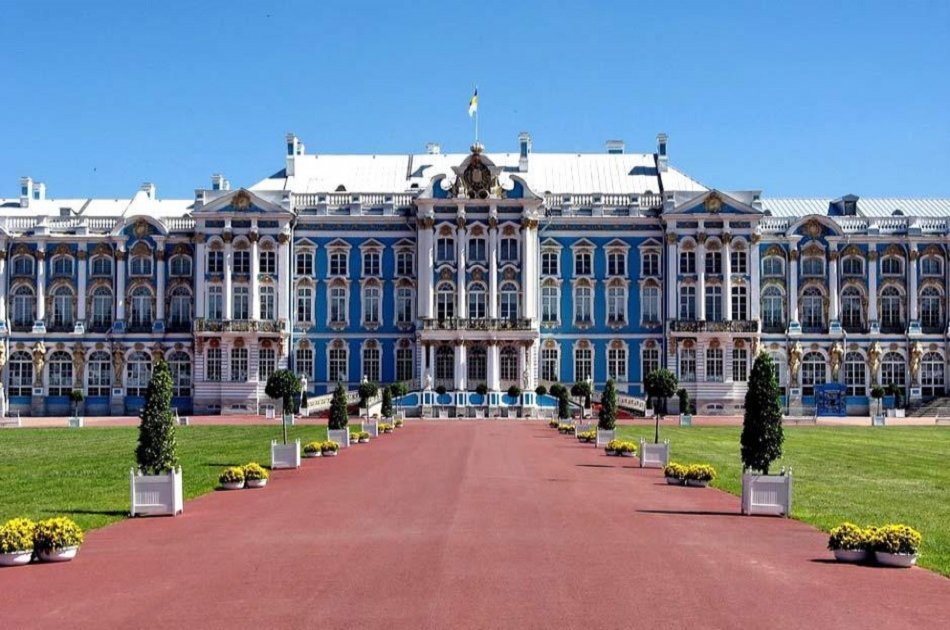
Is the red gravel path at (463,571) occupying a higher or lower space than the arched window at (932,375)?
lower

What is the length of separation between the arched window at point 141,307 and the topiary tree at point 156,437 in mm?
62371

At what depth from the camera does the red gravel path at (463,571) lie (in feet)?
48.5

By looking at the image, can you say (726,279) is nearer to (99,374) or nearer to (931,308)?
(931,308)

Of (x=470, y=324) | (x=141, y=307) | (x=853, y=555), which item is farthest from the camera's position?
(x=141, y=307)

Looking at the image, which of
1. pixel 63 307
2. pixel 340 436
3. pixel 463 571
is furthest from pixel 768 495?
pixel 63 307

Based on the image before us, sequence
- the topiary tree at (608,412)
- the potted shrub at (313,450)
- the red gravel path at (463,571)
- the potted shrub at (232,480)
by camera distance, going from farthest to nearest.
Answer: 1. the topiary tree at (608,412)
2. the potted shrub at (313,450)
3. the potted shrub at (232,480)
4. the red gravel path at (463,571)

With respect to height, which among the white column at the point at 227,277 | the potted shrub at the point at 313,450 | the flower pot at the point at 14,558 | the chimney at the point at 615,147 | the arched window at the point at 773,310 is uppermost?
the chimney at the point at 615,147

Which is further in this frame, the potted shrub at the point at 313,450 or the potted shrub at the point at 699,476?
the potted shrub at the point at 313,450

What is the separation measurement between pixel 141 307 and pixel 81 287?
4.25m

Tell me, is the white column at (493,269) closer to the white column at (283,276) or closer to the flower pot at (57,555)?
the white column at (283,276)

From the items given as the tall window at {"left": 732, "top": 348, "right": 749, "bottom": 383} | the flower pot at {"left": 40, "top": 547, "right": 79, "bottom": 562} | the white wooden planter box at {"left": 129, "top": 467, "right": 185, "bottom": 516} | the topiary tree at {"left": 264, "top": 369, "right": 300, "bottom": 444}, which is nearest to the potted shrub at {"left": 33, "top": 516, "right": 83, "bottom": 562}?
the flower pot at {"left": 40, "top": 547, "right": 79, "bottom": 562}

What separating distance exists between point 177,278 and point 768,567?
72.3 m

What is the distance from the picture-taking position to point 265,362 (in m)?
84.8

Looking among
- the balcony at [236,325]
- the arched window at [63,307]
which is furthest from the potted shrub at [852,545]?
the arched window at [63,307]
